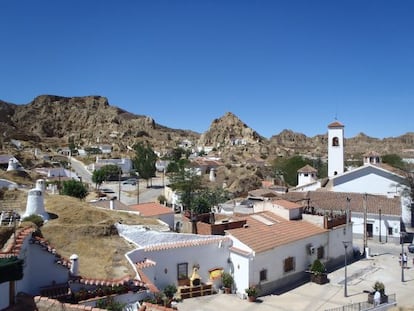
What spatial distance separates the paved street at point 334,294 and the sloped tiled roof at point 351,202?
8322 millimetres

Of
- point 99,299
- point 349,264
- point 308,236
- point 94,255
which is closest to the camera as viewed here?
point 99,299

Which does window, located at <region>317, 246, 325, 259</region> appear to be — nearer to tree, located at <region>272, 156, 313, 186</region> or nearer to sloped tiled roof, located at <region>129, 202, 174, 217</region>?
sloped tiled roof, located at <region>129, 202, 174, 217</region>

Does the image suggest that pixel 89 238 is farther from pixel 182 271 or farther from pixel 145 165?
pixel 145 165

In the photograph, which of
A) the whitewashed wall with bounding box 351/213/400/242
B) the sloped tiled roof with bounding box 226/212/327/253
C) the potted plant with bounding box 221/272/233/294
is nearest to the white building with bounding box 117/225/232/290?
the potted plant with bounding box 221/272/233/294

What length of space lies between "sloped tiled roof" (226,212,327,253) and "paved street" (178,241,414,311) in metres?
2.61

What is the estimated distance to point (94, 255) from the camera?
17.2 meters

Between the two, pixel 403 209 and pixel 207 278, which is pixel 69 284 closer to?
pixel 207 278

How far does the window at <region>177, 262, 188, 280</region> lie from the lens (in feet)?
65.2

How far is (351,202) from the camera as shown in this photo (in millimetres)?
37250

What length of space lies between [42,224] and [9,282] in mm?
7728

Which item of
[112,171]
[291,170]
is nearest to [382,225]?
[291,170]

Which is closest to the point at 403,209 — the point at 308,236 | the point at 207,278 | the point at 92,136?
the point at 308,236

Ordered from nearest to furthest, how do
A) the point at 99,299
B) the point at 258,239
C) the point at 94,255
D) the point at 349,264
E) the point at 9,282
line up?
the point at 9,282, the point at 99,299, the point at 94,255, the point at 258,239, the point at 349,264

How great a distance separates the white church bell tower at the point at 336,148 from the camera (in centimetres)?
4606
